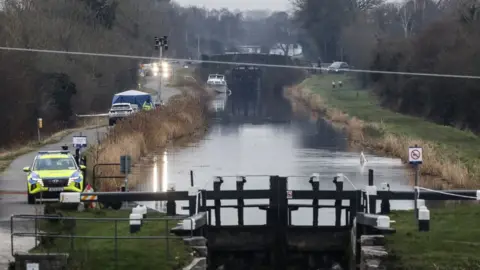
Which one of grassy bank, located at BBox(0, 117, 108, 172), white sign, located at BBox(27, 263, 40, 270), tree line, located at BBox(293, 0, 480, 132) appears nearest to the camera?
white sign, located at BBox(27, 263, 40, 270)

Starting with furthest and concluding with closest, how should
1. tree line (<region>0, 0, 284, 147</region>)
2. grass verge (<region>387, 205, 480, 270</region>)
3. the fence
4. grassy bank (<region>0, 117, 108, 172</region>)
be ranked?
tree line (<region>0, 0, 284, 147</region>), grassy bank (<region>0, 117, 108, 172</region>), the fence, grass verge (<region>387, 205, 480, 270</region>)

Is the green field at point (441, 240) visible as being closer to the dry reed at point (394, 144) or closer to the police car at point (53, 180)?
the dry reed at point (394, 144)

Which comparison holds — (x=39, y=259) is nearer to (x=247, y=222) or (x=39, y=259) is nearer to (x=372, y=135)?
(x=247, y=222)

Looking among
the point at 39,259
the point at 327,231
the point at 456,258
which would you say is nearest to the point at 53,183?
the point at 327,231

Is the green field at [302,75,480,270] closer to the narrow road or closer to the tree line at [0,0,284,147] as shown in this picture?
the narrow road

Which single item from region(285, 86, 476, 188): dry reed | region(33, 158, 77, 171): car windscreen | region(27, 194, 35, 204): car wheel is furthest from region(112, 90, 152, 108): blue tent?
region(27, 194, 35, 204): car wheel

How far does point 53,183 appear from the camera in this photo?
29891 mm

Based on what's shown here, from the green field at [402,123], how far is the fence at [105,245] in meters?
19.7

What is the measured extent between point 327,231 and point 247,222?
5047 mm

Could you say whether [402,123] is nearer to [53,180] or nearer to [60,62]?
[60,62]

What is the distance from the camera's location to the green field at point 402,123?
153 ft

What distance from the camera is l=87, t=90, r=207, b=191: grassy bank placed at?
39206mm

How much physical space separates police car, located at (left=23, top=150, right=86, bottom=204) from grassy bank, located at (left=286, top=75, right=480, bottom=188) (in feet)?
46.4

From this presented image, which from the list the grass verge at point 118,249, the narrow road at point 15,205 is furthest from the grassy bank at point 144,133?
the grass verge at point 118,249
